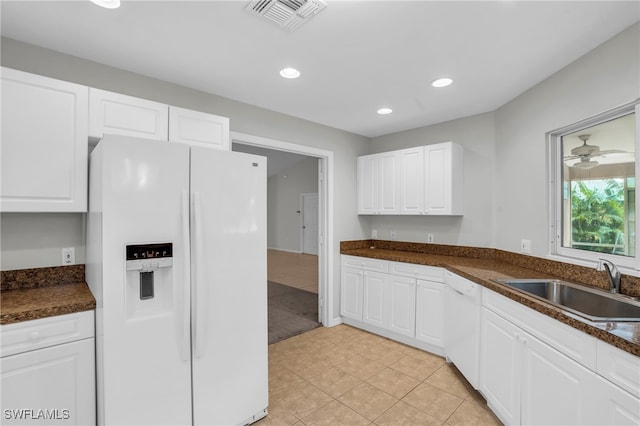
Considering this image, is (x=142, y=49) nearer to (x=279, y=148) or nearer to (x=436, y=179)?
(x=279, y=148)

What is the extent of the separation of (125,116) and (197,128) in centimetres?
47

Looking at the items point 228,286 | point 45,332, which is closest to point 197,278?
point 228,286

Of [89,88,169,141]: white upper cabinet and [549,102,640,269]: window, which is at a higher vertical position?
[89,88,169,141]: white upper cabinet

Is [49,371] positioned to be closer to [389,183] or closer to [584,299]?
[584,299]

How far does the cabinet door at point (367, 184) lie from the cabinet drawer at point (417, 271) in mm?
870

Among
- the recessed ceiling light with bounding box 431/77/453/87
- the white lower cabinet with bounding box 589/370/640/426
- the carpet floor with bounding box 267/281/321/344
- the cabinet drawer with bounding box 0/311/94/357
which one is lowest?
the carpet floor with bounding box 267/281/321/344

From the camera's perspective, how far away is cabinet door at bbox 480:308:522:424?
1853 mm

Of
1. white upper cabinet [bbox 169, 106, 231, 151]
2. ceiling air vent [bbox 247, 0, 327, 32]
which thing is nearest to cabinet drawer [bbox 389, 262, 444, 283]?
white upper cabinet [bbox 169, 106, 231, 151]

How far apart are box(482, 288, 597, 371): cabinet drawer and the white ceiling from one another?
1638 mm

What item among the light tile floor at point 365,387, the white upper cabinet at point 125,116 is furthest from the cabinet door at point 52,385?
the white upper cabinet at point 125,116

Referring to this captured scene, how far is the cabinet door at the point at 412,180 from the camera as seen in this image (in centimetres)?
350

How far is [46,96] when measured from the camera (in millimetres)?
1786

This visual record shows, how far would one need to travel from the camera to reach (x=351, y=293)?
376 cm

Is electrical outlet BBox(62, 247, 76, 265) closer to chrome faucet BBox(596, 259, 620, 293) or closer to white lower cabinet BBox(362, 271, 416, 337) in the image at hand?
white lower cabinet BBox(362, 271, 416, 337)
